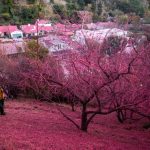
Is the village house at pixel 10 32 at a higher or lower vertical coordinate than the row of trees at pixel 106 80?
lower

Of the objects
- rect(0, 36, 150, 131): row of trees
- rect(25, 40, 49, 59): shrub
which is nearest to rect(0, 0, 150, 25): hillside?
rect(25, 40, 49, 59): shrub

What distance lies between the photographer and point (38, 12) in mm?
49531

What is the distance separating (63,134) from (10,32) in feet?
115

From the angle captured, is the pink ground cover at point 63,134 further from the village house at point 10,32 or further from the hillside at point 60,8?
the hillside at point 60,8

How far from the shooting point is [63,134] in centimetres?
1316

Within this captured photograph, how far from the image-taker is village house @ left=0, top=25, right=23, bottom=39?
1845 inches

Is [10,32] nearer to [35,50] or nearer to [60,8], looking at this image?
[60,8]

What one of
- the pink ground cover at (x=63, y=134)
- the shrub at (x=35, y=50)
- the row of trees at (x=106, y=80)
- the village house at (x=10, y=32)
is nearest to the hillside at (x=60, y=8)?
the village house at (x=10, y=32)

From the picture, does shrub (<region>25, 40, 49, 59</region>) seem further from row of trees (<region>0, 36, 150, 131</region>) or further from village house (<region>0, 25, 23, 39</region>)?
village house (<region>0, 25, 23, 39</region>)

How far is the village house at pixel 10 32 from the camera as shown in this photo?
46.9 meters

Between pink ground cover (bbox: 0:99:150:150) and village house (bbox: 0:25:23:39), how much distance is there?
2961 centimetres

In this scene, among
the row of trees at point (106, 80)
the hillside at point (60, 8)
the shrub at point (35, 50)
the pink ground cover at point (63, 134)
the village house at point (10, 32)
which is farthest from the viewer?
the hillside at point (60, 8)

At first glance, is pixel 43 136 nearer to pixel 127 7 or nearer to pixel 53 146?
pixel 53 146

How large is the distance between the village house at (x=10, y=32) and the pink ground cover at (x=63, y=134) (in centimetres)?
2961
